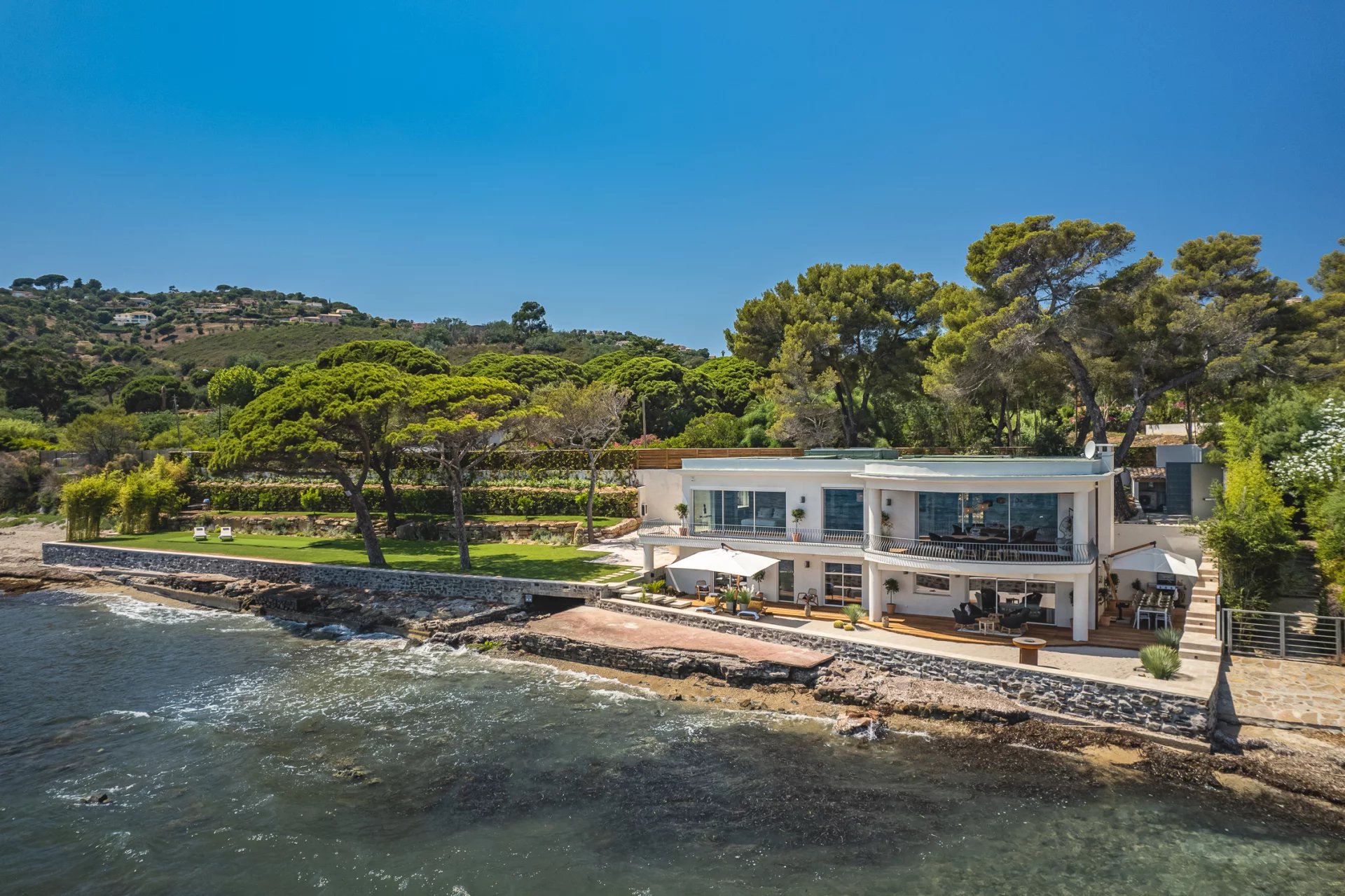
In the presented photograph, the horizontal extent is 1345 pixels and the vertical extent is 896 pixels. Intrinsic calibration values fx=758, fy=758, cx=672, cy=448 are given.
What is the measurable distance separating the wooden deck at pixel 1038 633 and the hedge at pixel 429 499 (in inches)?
632

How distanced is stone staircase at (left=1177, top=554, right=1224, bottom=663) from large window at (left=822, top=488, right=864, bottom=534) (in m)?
7.85

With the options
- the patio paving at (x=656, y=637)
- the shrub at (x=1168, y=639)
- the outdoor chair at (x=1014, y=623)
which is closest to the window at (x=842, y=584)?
the patio paving at (x=656, y=637)

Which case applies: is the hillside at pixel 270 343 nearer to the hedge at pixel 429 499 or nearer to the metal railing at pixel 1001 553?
the hedge at pixel 429 499

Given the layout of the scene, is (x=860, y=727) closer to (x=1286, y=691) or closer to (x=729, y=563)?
(x=729, y=563)

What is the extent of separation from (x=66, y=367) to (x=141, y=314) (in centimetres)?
8265

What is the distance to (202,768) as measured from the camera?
1507 cm

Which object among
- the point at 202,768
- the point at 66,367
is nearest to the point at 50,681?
the point at 202,768

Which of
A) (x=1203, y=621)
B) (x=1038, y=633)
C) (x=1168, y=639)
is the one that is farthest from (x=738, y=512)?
(x=1203, y=621)

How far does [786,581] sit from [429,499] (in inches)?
958

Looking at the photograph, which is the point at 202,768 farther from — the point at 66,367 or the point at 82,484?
the point at 66,367

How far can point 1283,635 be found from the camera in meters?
17.6

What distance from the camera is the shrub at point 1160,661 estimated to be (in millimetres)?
15219

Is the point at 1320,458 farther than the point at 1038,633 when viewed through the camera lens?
Yes

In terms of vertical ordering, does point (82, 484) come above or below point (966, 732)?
above
